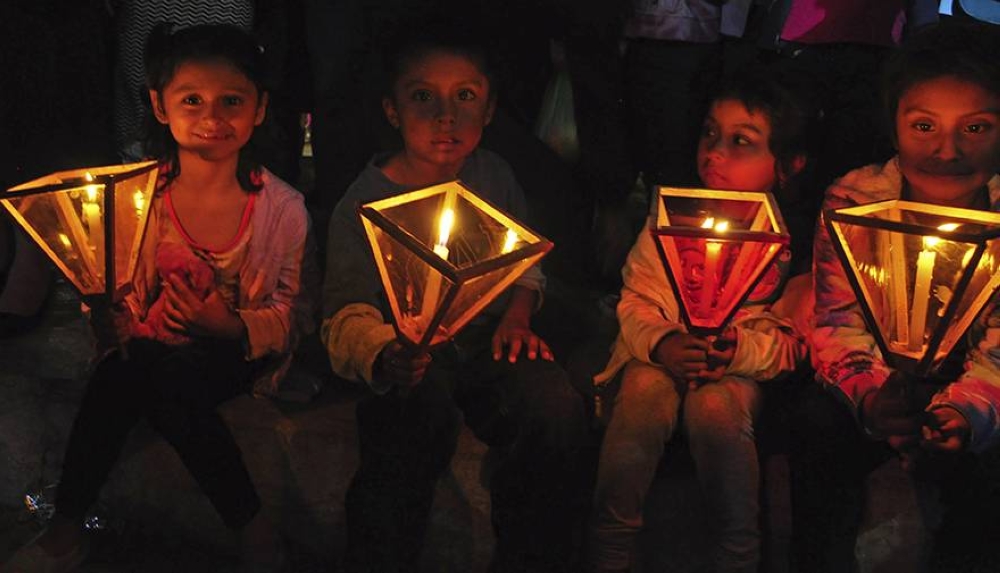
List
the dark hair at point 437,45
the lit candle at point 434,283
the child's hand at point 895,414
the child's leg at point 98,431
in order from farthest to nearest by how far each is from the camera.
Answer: the dark hair at point 437,45 → the child's leg at point 98,431 → the child's hand at point 895,414 → the lit candle at point 434,283

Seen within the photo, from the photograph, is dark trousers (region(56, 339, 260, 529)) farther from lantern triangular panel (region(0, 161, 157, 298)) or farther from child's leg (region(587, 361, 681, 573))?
child's leg (region(587, 361, 681, 573))

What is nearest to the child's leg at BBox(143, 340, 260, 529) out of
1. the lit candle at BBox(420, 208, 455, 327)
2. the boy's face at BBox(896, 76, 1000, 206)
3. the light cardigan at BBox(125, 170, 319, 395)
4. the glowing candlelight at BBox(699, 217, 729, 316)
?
the light cardigan at BBox(125, 170, 319, 395)

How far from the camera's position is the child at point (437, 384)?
2.63 meters

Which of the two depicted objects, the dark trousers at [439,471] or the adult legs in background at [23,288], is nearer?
the dark trousers at [439,471]

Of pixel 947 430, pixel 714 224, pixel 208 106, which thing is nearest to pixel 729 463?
pixel 947 430

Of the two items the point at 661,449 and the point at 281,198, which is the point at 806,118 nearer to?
the point at 661,449

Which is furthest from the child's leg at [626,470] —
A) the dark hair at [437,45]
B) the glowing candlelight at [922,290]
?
the dark hair at [437,45]

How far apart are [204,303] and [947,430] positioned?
210 cm

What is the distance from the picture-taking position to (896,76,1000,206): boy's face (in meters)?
2.60

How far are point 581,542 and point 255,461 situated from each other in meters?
1.10

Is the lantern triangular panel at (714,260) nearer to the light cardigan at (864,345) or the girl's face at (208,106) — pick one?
the light cardigan at (864,345)

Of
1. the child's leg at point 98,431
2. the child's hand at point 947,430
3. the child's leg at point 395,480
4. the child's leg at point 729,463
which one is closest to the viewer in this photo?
the child's hand at point 947,430

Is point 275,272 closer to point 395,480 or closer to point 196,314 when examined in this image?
point 196,314

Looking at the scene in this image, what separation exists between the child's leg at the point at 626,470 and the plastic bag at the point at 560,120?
1.48 metres
